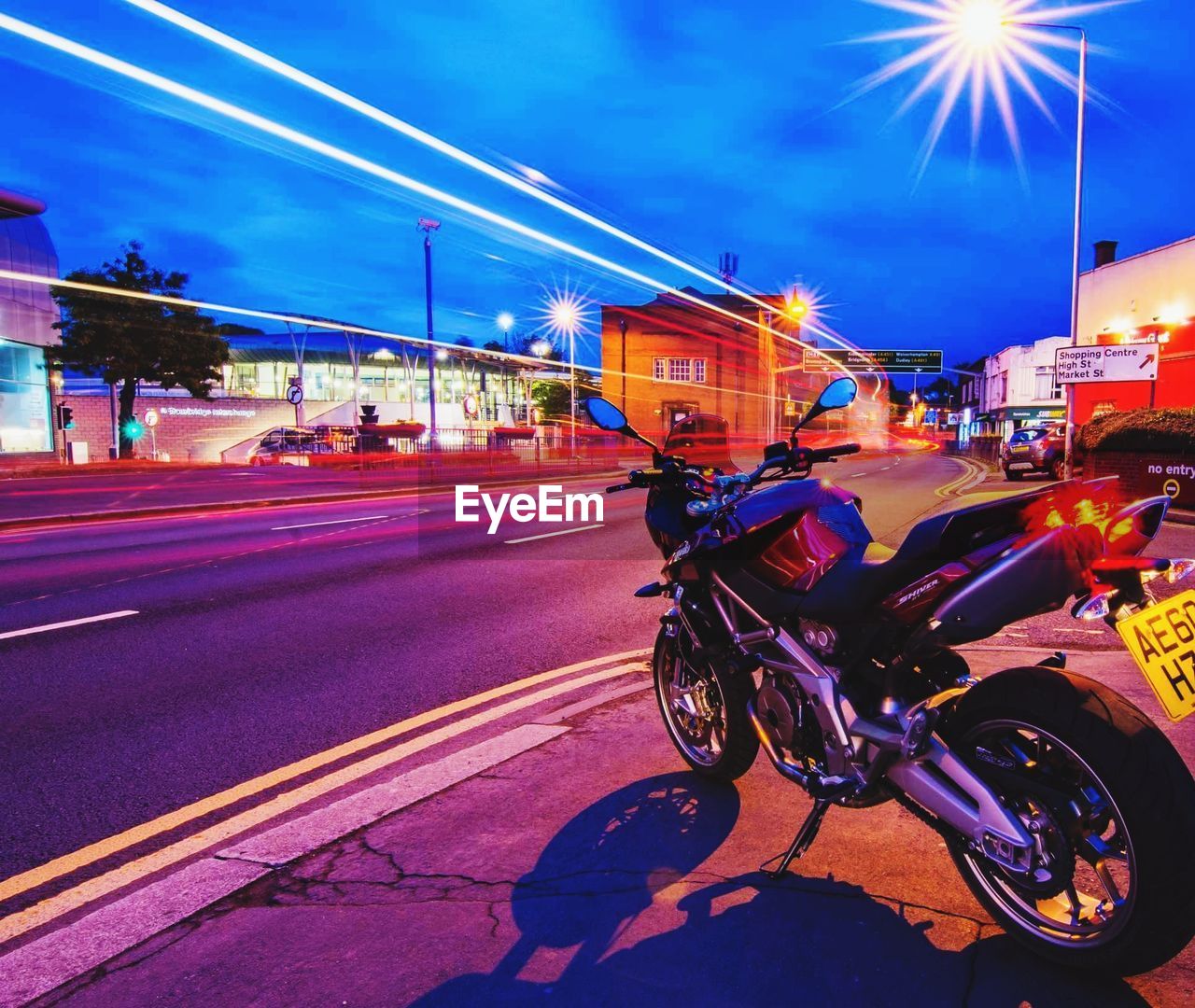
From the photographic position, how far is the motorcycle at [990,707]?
213 cm

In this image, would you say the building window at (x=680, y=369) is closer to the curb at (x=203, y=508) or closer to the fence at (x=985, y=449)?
the fence at (x=985, y=449)

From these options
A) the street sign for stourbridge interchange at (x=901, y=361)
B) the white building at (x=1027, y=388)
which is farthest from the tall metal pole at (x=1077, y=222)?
the street sign for stourbridge interchange at (x=901, y=361)

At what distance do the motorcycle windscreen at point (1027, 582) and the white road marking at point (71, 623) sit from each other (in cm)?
706

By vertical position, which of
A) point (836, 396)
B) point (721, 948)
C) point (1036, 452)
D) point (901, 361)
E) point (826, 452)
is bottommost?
point (721, 948)

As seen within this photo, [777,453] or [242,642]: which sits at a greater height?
[777,453]

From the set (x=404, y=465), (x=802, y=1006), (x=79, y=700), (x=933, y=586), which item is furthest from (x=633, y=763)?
(x=404, y=465)

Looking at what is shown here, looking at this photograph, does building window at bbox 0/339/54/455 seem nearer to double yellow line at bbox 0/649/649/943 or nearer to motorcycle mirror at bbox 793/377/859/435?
double yellow line at bbox 0/649/649/943

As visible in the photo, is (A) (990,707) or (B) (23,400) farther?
(B) (23,400)

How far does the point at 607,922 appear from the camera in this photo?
2695 mm

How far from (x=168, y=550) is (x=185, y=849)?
8994mm

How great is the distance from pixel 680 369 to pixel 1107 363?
A: 48.8 meters

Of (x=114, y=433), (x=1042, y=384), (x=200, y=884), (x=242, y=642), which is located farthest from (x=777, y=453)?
(x=1042, y=384)

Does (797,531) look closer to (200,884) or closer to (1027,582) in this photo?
(1027,582)

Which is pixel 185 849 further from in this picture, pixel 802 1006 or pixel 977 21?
pixel 977 21
